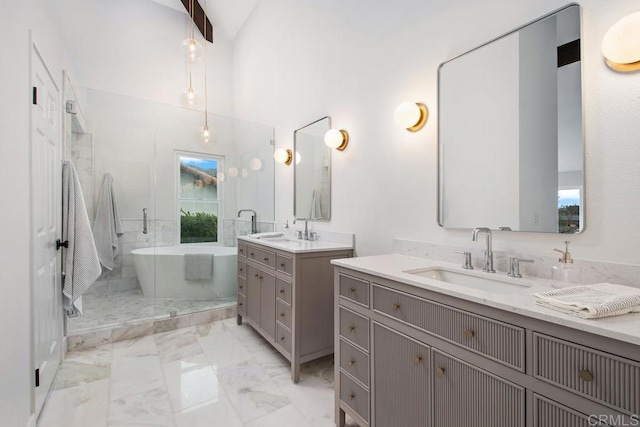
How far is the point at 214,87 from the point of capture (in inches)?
187

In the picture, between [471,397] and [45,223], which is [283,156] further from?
[471,397]

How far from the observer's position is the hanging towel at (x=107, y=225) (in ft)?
10.8

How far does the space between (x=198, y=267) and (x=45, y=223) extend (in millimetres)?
1829

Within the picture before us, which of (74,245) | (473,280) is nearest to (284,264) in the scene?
(473,280)

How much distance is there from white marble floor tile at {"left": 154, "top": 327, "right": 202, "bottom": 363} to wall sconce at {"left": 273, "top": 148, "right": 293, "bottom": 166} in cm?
205

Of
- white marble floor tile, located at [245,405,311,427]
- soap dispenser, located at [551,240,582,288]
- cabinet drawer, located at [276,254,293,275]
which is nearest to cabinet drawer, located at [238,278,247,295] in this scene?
cabinet drawer, located at [276,254,293,275]

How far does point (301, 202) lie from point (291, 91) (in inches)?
50.3

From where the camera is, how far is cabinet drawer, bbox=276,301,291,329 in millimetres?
2260

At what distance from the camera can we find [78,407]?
1.87 metres

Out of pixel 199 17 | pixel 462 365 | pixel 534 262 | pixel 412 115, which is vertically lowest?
pixel 462 365

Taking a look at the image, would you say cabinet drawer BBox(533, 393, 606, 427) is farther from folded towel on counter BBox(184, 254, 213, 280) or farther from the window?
the window

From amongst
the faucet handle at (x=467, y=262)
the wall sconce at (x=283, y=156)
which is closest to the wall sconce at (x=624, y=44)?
the faucet handle at (x=467, y=262)

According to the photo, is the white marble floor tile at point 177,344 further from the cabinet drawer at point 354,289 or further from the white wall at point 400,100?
the cabinet drawer at point 354,289

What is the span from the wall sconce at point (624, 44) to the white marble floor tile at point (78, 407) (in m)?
3.05
